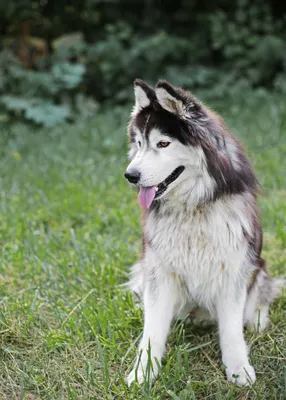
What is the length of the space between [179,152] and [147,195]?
10.2 inches

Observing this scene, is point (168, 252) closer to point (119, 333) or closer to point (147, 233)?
point (147, 233)

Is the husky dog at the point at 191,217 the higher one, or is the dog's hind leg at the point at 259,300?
the husky dog at the point at 191,217

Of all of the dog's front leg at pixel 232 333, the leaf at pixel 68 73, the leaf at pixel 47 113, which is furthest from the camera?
the leaf at pixel 68 73

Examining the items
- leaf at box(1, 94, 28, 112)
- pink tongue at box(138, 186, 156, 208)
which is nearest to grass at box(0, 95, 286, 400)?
pink tongue at box(138, 186, 156, 208)

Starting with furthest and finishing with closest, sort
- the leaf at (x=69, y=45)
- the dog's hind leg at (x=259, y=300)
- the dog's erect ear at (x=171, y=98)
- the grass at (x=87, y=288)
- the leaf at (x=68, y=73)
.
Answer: the leaf at (x=69, y=45), the leaf at (x=68, y=73), the dog's hind leg at (x=259, y=300), the grass at (x=87, y=288), the dog's erect ear at (x=171, y=98)

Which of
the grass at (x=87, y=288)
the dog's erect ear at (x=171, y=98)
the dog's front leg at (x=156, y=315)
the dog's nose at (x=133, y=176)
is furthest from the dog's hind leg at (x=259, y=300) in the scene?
the dog's erect ear at (x=171, y=98)

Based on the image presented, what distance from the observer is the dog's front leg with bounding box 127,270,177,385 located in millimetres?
2705

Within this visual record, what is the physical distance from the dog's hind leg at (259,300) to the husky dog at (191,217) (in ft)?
0.54

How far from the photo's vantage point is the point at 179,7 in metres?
9.59

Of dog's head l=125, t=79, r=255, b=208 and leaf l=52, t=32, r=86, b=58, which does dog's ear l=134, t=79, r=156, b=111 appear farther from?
leaf l=52, t=32, r=86, b=58

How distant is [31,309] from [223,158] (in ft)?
4.74

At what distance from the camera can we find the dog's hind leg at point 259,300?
9.84 feet

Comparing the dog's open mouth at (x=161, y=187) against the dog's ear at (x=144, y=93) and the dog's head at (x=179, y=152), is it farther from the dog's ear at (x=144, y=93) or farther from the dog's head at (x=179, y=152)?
the dog's ear at (x=144, y=93)

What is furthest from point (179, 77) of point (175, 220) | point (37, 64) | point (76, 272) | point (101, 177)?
point (175, 220)
